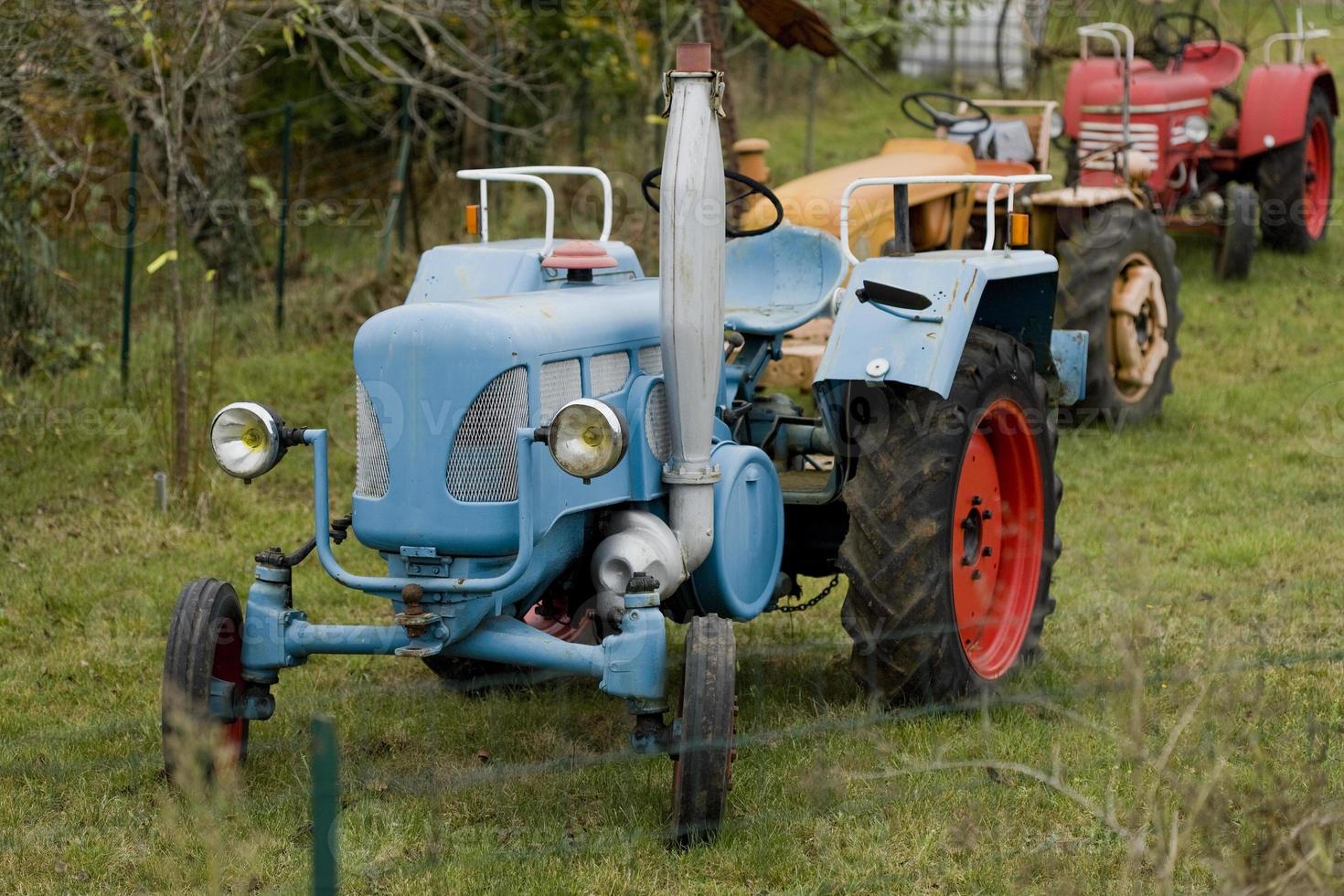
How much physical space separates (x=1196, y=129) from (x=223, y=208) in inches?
236

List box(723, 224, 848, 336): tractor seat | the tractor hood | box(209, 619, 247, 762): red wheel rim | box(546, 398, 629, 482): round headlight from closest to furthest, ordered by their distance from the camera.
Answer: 1. box(546, 398, 629, 482): round headlight
2. the tractor hood
3. box(209, 619, 247, 762): red wheel rim
4. box(723, 224, 848, 336): tractor seat

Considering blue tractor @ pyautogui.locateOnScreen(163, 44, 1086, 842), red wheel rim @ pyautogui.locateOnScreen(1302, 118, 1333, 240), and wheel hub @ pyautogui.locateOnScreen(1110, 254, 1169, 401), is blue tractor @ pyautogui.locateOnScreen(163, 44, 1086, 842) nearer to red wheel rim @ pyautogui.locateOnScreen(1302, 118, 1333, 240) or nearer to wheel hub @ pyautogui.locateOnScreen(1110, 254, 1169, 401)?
wheel hub @ pyautogui.locateOnScreen(1110, 254, 1169, 401)

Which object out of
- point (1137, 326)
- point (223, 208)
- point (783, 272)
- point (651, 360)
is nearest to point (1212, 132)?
point (1137, 326)

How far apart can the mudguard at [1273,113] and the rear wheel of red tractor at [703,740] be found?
8564 millimetres

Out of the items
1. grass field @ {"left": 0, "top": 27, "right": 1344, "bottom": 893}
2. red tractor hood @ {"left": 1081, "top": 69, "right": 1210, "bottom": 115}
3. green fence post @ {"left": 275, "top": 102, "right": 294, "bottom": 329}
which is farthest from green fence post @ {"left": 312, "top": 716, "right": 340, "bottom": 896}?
red tractor hood @ {"left": 1081, "top": 69, "right": 1210, "bottom": 115}

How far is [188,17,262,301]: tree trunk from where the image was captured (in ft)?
32.6

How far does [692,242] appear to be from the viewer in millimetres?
3812

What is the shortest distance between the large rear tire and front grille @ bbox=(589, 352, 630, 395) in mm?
4026

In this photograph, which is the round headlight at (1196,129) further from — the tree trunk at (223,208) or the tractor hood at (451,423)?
the tractor hood at (451,423)

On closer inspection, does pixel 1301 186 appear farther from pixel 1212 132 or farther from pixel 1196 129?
pixel 1196 129

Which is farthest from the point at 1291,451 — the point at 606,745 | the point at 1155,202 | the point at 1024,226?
the point at 606,745

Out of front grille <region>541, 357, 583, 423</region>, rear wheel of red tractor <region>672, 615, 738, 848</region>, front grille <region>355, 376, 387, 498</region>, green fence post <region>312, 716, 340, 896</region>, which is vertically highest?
front grille <region>541, 357, 583, 423</region>

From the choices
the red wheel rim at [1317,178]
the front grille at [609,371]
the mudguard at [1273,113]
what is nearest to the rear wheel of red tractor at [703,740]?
the front grille at [609,371]

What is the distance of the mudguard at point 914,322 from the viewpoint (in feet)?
14.0
